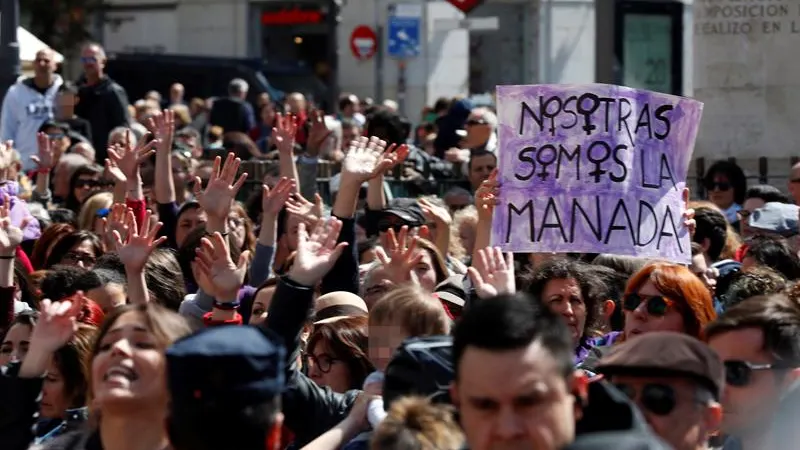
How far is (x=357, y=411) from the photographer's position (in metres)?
5.45

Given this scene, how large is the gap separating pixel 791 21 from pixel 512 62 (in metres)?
23.2

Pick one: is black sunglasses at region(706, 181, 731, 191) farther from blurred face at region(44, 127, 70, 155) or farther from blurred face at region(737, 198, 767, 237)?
blurred face at region(44, 127, 70, 155)

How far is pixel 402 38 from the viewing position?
3412cm

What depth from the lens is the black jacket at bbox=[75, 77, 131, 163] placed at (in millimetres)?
16453

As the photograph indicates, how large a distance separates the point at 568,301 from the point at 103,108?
32.1 ft

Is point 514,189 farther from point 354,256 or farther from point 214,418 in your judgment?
point 214,418

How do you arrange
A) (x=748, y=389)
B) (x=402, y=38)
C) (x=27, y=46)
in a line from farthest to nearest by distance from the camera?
(x=402, y=38) → (x=27, y=46) → (x=748, y=389)

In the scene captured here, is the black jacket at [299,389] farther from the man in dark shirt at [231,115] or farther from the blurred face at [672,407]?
the man in dark shirt at [231,115]

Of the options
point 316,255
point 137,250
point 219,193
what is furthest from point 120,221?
point 316,255

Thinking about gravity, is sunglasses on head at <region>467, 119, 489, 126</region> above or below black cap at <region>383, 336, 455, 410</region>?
above

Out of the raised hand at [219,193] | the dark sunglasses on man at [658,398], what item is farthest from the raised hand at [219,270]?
the dark sunglasses on man at [658,398]

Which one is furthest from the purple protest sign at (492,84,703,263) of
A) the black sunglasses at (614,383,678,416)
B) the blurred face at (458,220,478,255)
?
the black sunglasses at (614,383,678,416)

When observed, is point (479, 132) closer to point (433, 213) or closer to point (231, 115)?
point (433, 213)

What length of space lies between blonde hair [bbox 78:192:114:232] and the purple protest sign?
3.31 metres
